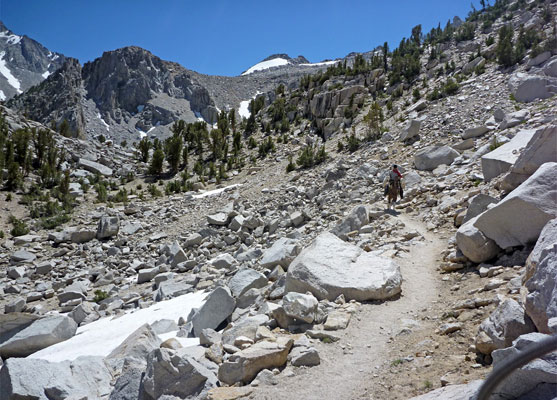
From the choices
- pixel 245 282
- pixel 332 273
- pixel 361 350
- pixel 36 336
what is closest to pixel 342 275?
pixel 332 273

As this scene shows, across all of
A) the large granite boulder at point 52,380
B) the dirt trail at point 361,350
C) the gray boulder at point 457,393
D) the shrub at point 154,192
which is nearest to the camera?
the gray boulder at point 457,393

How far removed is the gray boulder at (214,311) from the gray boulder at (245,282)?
0.41 metres

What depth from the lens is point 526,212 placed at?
4.83 m

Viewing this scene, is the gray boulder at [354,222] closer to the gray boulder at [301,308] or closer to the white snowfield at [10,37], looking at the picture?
the gray boulder at [301,308]

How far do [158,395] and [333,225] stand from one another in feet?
23.1

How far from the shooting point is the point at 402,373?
342 cm

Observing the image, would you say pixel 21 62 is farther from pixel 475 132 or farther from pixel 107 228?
pixel 475 132

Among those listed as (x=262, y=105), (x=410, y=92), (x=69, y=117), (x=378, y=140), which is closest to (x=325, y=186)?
(x=378, y=140)

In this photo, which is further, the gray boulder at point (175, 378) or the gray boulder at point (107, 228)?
the gray boulder at point (107, 228)

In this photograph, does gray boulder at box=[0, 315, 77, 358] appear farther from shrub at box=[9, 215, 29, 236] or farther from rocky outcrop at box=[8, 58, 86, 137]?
rocky outcrop at box=[8, 58, 86, 137]

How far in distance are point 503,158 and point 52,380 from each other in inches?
374

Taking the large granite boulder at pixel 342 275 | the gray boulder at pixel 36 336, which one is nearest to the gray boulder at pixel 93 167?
Result: the gray boulder at pixel 36 336

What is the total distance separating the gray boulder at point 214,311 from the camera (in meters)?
5.94

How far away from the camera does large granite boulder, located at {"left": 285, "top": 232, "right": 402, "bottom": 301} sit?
526 cm
